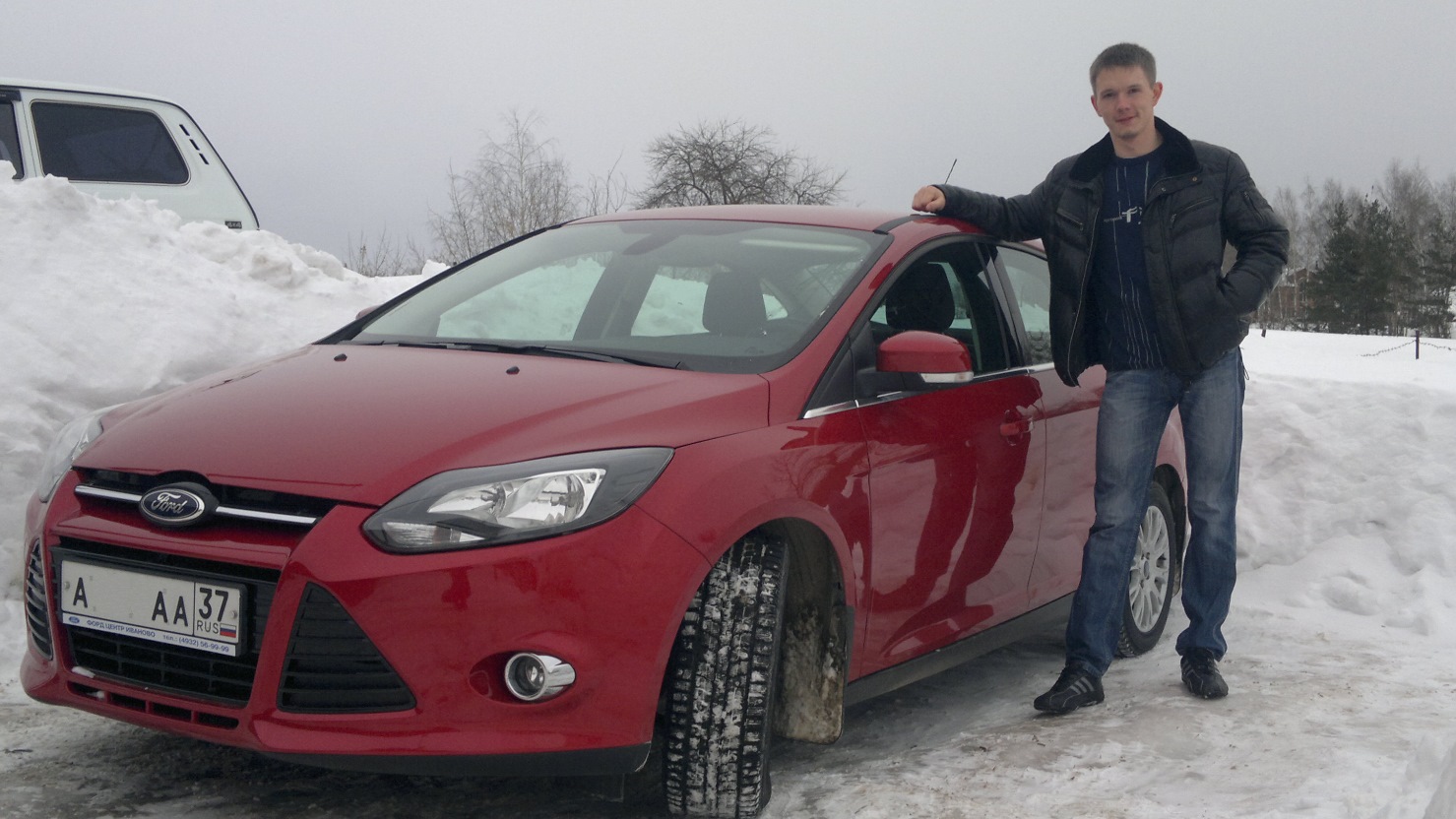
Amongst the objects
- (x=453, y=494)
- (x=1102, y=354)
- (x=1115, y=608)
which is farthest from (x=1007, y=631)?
(x=453, y=494)

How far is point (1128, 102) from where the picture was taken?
4.21 meters

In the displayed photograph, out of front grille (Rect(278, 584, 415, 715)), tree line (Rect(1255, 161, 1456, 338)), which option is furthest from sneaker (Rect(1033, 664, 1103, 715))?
tree line (Rect(1255, 161, 1456, 338))

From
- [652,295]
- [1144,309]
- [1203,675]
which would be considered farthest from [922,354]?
[1203,675]

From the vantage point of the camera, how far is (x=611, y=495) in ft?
8.80

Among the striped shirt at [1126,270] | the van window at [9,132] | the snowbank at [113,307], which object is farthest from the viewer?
the van window at [9,132]

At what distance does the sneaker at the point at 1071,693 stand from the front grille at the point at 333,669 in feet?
7.23

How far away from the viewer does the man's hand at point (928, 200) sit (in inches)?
168

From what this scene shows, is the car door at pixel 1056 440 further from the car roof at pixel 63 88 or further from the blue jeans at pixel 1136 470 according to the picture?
the car roof at pixel 63 88

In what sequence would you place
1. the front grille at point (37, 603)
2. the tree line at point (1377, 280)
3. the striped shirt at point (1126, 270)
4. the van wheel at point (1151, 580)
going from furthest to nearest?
the tree line at point (1377, 280)
the van wheel at point (1151, 580)
the striped shirt at point (1126, 270)
the front grille at point (37, 603)

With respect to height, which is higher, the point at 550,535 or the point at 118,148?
the point at 118,148

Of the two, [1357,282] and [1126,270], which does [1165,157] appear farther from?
[1357,282]

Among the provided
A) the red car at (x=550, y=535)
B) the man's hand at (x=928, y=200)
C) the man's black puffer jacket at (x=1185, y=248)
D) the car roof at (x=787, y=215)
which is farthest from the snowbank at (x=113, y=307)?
the man's black puffer jacket at (x=1185, y=248)

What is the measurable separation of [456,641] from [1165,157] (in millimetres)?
2747

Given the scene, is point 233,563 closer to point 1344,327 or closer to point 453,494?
point 453,494
